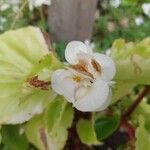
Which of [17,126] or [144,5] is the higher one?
[144,5]

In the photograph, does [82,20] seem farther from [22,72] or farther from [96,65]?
[96,65]

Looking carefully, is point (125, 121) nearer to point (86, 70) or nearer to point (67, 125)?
point (67, 125)

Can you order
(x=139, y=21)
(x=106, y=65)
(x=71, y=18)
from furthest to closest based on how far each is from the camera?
(x=139, y=21) → (x=71, y=18) → (x=106, y=65)

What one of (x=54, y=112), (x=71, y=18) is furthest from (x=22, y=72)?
(x=71, y=18)

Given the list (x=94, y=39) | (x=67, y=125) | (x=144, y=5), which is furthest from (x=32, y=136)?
(x=94, y=39)

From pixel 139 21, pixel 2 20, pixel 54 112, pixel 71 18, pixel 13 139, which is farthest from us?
pixel 139 21

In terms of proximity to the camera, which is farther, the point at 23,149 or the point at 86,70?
the point at 23,149
